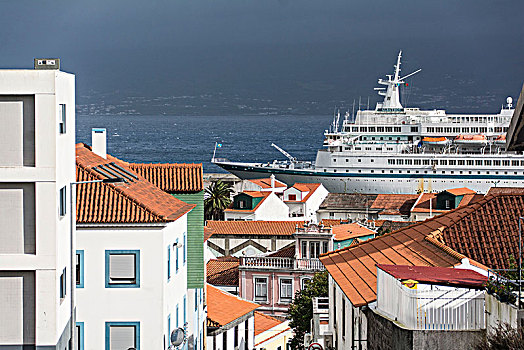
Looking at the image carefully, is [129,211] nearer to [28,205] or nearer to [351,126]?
[28,205]

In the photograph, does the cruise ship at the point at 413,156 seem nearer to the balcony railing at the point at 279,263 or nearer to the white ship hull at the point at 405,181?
the white ship hull at the point at 405,181

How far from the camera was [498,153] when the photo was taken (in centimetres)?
10819

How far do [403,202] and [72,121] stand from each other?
5958cm

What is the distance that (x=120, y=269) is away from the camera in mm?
17469

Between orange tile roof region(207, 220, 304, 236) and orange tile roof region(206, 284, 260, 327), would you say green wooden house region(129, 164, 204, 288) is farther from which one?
orange tile roof region(207, 220, 304, 236)

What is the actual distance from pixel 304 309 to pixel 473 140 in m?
83.3

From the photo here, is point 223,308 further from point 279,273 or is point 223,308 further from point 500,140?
point 500,140

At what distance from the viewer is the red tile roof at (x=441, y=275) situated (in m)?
10.8

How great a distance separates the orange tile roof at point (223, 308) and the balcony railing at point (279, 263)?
28.1 feet

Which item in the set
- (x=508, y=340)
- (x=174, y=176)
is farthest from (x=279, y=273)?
(x=508, y=340)

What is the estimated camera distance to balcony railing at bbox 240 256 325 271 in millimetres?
37906

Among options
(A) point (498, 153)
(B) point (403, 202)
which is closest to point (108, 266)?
(B) point (403, 202)

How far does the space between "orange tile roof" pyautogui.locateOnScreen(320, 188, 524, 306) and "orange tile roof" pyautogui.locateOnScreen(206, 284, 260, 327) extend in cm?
862

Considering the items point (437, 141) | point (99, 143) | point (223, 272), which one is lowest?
point (223, 272)
